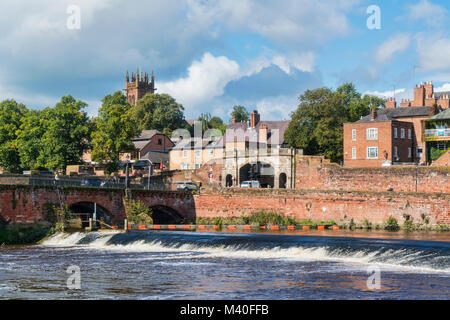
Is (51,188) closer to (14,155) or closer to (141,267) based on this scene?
(141,267)

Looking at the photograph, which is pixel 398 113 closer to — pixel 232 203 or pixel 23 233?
pixel 232 203

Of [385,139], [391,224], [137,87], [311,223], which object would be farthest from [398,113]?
[137,87]

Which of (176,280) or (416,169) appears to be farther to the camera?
(416,169)

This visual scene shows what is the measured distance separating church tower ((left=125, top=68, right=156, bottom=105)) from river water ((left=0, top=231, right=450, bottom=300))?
122807mm

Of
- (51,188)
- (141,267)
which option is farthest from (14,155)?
(141,267)

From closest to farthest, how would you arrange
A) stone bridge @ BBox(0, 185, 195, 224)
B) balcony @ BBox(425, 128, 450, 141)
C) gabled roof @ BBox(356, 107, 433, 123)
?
1. stone bridge @ BBox(0, 185, 195, 224)
2. balcony @ BBox(425, 128, 450, 141)
3. gabled roof @ BBox(356, 107, 433, 123)

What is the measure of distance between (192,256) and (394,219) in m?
26.2

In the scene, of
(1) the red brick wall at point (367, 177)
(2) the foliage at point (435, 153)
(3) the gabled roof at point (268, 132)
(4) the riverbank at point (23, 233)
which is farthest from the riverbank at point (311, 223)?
(3) the gabled roof at point (268, 132)

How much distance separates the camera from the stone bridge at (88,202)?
46.6 m

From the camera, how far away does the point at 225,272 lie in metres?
27.1

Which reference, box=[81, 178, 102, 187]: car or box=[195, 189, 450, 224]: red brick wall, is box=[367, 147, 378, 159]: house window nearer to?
box=[195, 189, 450, 224]: red brick wall

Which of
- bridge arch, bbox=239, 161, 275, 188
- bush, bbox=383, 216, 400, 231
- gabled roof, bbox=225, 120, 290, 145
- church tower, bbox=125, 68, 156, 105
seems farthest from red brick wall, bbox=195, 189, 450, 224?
church tower, bbox=125, 68, 156, 105

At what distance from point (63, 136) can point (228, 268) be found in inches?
2082

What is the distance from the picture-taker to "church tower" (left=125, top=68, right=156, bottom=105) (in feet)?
528
